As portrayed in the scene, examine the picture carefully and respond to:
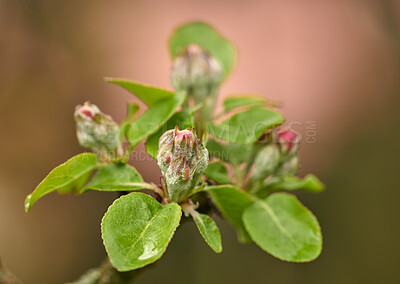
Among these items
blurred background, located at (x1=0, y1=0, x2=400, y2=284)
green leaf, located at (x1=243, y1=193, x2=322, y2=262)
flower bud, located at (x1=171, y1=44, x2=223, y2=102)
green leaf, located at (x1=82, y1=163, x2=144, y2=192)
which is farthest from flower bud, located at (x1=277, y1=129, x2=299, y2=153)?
blurred background, located at (x1=0, y1=0, x2=400, y2=284)

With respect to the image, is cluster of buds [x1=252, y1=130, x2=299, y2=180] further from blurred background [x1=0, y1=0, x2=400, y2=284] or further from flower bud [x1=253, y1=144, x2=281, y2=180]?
blurred background [x1=0, y1=0, x2=400, y2=284]

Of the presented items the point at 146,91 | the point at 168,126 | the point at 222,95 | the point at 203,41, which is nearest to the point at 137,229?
the point at 168,126

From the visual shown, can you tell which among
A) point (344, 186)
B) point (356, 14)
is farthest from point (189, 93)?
point (356, 14)

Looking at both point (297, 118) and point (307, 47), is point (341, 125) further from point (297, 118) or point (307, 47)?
point (307, 47)

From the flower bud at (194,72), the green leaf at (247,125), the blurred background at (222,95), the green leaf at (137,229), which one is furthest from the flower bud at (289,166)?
the blurred background at (222,95)

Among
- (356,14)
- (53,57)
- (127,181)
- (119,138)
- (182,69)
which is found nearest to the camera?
(127,181)
